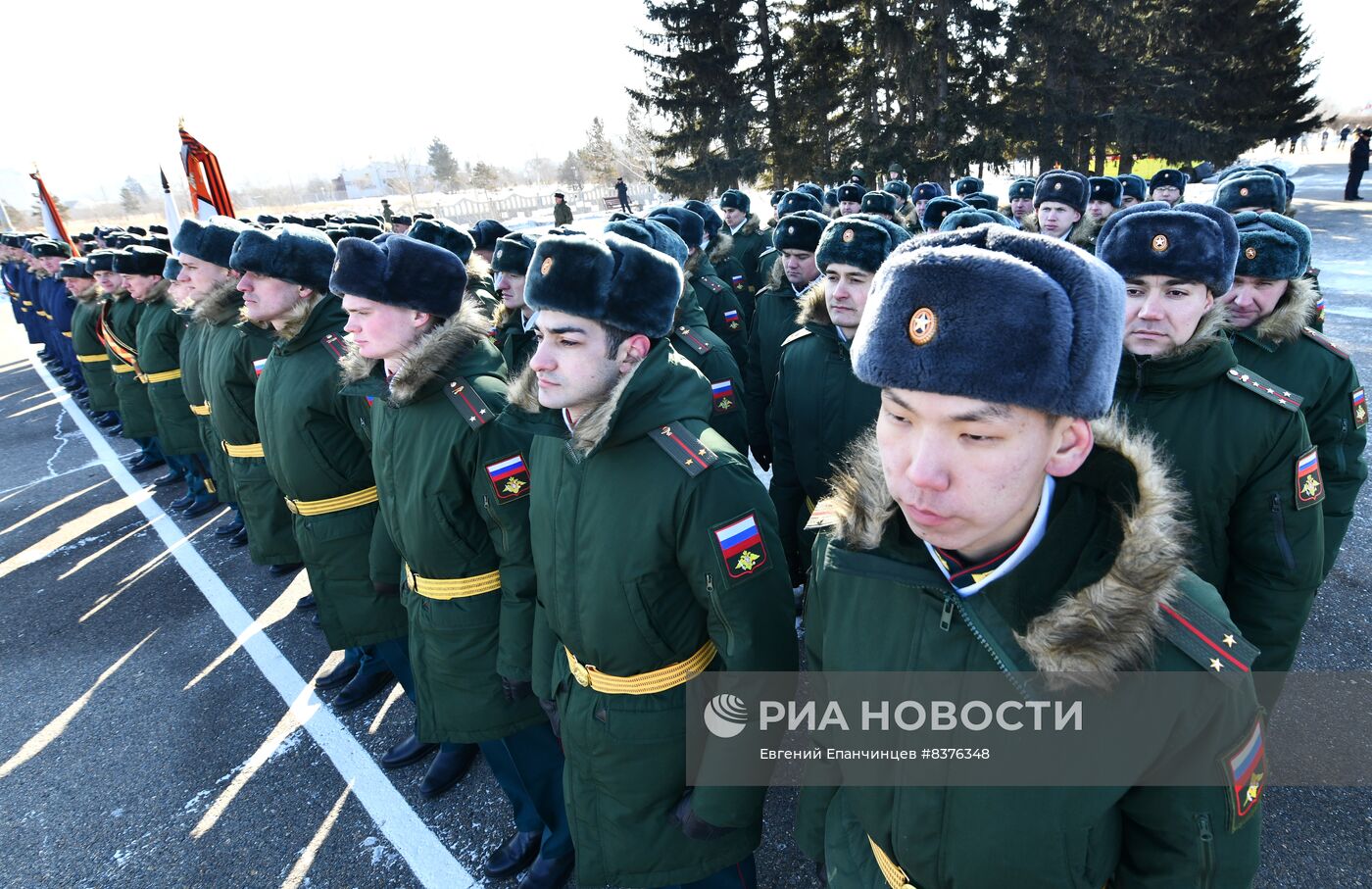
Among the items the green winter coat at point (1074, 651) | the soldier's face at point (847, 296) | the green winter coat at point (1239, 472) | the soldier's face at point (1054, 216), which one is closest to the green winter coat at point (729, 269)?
the soldier's face at point (1054, 216)

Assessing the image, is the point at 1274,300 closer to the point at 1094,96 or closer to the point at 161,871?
the point at 161,871

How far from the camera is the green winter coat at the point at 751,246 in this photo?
9633mm

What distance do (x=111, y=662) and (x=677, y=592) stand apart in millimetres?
5080

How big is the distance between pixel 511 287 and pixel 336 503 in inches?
78.8

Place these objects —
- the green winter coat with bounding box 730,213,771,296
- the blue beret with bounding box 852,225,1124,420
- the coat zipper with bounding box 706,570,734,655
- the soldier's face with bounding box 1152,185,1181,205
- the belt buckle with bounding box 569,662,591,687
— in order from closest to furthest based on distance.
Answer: the blue beret with bounding box 852,225,1124,420
the coat zipper with bounding box 706,570,734,655
the belt buckle with bounding box 569,662,591,687
the soldier's face with bounding box 1152,185,1181,205
the green winter coat with bounding box 730,213,771,296

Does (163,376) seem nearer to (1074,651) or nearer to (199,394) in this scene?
(199,394)

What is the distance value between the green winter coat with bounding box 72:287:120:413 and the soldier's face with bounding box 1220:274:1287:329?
10.9 meters

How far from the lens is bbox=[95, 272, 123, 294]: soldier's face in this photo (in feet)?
24.9

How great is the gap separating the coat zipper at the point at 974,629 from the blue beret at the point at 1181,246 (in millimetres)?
1794

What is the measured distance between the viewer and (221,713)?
14.3 feet

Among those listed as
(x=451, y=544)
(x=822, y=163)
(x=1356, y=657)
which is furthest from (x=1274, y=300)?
(x=822, y=163)

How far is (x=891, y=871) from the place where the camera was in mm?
1589

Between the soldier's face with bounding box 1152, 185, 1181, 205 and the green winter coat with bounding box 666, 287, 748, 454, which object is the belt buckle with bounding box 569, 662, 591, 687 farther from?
the soldier's face with bounding box 1152, 185, 1181, 205

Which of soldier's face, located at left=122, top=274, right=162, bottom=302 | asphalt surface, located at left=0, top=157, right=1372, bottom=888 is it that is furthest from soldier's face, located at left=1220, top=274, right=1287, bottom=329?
soldier's face, located at left=122, top=274, right=162, bottom=302
